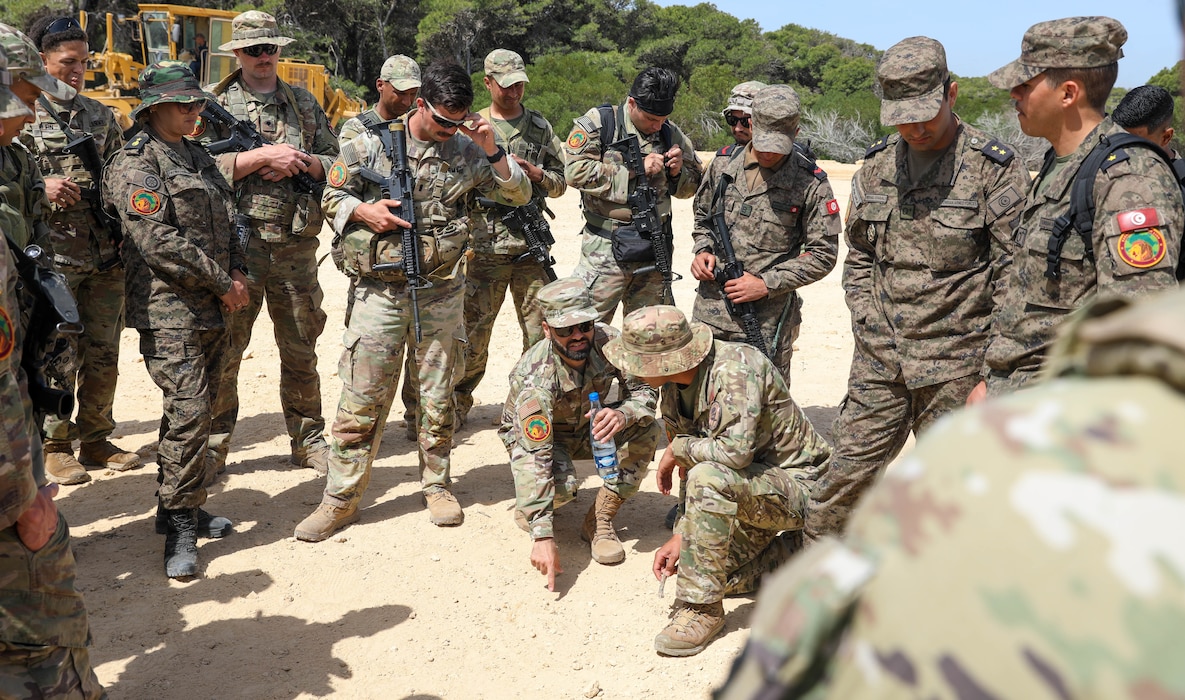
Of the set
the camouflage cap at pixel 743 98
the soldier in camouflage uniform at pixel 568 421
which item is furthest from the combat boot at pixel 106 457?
the camouflage cap at pixel 743 98

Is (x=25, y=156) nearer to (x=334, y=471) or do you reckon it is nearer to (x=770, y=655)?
(x=334, y=471)

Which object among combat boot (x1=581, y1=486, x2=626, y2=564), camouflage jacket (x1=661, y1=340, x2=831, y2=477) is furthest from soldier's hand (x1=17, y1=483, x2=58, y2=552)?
combat boot (x1=581, y1=486, x2=626, y2=564)

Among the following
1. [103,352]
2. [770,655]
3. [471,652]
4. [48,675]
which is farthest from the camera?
[103,352]

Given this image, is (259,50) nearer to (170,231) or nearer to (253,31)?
(253,31)

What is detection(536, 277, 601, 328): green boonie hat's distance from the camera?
15.9ft

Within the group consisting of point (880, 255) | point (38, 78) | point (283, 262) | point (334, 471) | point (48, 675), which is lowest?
point (334, 471)

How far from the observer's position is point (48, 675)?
8.91ft

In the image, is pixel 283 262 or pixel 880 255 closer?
pixel 880 255

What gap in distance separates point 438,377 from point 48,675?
2.79m

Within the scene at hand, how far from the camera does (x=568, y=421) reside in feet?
16.8

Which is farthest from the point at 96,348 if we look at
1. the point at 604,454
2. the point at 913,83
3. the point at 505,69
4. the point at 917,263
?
the point at 913,83

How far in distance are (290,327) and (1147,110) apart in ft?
16.5

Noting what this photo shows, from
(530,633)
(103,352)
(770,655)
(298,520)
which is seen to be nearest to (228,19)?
(103,352)

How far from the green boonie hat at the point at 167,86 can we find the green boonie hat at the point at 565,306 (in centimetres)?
183
